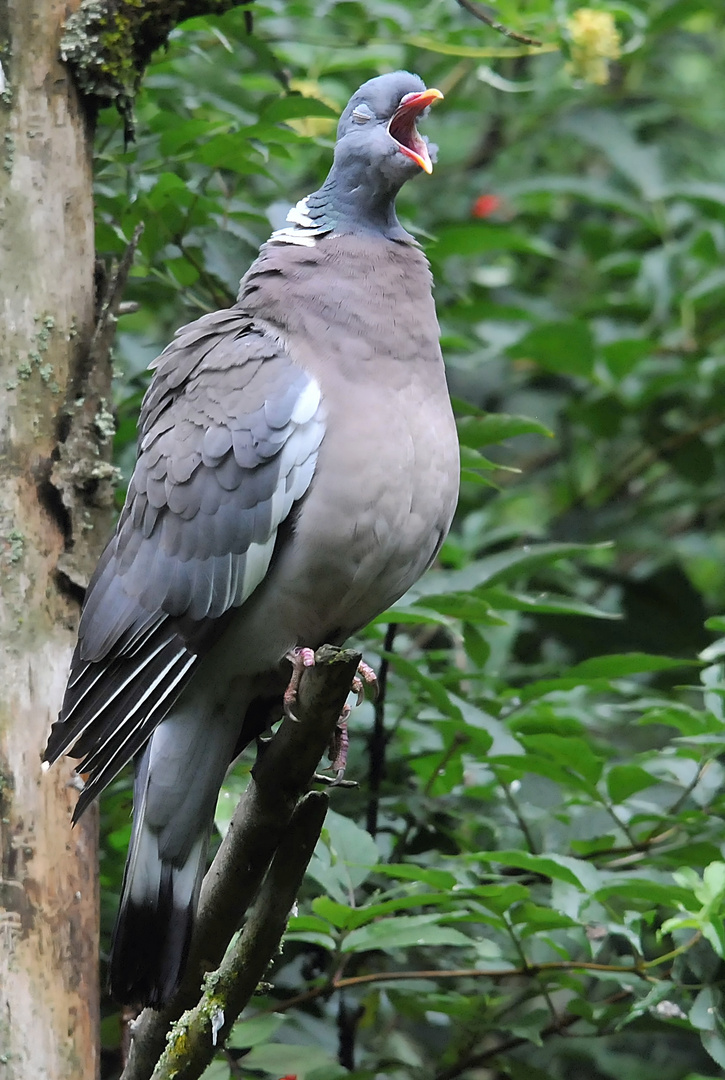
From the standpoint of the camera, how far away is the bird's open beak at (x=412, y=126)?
2490 millimetres

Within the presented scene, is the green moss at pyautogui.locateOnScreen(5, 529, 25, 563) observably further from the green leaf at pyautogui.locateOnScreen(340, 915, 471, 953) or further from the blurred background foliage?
the green leaf at pyautogui.locateOnScreen(340, 915, 471, 953)

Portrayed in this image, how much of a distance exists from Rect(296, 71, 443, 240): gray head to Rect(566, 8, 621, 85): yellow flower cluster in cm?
100

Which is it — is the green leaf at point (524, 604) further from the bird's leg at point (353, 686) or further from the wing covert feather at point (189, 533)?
the wing covert feather at point (189, 533)

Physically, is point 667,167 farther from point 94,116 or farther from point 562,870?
point 562,870

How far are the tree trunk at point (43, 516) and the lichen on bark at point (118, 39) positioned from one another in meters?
0.04

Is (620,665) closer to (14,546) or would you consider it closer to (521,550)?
(521,550)

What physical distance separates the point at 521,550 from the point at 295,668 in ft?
2.38

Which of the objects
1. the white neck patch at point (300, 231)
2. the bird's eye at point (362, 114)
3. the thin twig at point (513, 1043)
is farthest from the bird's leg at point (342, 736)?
the bird's eye at point (362, 114)

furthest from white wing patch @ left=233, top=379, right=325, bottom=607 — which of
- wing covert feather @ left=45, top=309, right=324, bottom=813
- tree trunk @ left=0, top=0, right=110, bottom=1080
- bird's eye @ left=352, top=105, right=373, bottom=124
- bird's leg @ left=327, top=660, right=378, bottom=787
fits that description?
bird's eye @ left=352, top=105, right=373, bottom=124

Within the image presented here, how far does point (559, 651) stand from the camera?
3.99m

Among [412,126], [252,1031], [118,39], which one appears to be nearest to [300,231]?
[412,126]

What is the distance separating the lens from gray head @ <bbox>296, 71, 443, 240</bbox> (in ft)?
8.22

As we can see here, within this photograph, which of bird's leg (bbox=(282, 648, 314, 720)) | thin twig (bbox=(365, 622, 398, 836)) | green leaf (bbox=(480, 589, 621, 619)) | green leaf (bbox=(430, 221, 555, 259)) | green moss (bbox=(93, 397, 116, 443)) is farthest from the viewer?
green leaf (bbox=(430, 221, 555, 259))

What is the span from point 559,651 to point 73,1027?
222 centimetres
